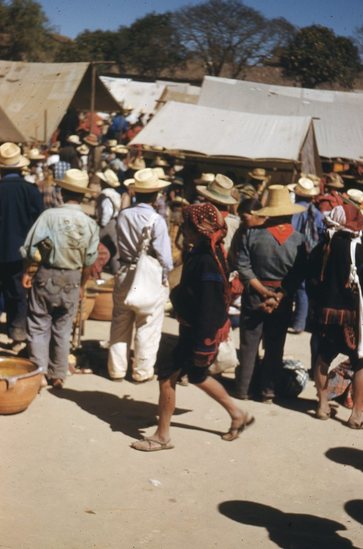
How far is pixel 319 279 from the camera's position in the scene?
7.27 meters

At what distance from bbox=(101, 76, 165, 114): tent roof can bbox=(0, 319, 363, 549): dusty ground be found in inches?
899

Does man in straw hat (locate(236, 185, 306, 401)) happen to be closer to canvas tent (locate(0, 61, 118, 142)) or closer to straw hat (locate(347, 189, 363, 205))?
straw hat (locate(347, 189, 363, 205))

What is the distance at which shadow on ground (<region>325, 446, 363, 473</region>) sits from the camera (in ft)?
21.2

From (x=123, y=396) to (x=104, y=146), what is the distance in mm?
16658

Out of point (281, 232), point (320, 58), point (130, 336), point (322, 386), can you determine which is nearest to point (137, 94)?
point (320, 58)

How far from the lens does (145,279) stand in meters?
7.85

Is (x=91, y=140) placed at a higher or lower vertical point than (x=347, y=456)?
higher

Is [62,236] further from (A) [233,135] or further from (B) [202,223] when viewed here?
(A) [233,135]

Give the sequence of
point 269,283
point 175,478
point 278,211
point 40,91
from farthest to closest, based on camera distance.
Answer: point 40,91
point 278,211
point 269,283
point 175,478

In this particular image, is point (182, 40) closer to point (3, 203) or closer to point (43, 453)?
point (3, 203)

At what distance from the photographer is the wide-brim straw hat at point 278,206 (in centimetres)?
765

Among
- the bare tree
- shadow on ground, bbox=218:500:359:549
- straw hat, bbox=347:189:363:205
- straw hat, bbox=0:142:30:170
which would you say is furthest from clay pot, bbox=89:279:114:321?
the bare tree

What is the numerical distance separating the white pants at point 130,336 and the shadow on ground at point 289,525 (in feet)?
9.01

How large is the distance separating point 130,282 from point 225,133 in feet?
35.6
